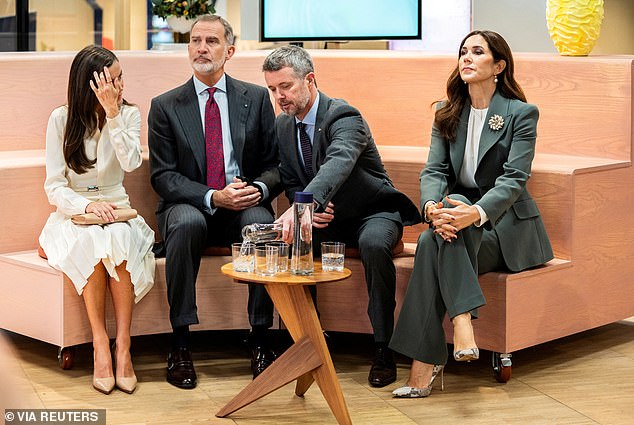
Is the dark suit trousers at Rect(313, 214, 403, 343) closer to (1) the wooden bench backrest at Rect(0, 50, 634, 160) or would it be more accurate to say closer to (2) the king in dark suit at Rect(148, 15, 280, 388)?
(2) the king in dark suit at Rect(148, 15, 280, 388)

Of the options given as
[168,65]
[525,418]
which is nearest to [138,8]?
[168,65]

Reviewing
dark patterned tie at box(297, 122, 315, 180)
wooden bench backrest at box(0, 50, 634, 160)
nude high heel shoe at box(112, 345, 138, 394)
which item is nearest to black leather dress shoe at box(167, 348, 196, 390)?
nude high heel shoe at box(112, 345, 138, 394)

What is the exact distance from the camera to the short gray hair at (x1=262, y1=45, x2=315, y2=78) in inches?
135

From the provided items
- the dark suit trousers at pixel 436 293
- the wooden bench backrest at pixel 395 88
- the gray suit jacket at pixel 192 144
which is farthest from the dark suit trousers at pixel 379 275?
the wooden bench backrest at pixel 395 88

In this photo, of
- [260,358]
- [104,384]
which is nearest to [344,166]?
[260,358]

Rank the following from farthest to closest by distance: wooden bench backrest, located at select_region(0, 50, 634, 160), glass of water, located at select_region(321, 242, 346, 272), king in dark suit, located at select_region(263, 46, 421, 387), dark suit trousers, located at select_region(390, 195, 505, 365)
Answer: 1. wooden bench backrest, located at select_region(0, 50, 634, 160)
2. king in dark suit, located at select_region(263, 46, 421, 387)
3. dark suit trousers, located at select_region(390, 195, 505, 365)
4. glass of water, located at select_region(321, 242, 346, 272)

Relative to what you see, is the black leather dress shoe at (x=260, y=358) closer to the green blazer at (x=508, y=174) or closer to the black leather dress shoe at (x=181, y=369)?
the black leather dress shoe at (x=181, y=369)

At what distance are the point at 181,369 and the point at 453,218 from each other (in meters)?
1.10

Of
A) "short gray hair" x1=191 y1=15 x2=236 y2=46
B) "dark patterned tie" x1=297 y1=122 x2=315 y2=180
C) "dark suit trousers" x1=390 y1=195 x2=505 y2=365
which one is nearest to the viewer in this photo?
"dark suit trousers" x1=390 y1=195 x2=505 y2=365

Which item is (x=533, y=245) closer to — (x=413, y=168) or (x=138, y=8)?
(x=413, y=168)

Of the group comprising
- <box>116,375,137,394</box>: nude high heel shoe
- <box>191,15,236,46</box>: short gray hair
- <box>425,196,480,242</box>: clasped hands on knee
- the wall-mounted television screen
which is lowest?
<box>116,375,137,394</box>: nude high heel shoe

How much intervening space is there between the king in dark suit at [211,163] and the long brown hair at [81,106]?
306 millimetres

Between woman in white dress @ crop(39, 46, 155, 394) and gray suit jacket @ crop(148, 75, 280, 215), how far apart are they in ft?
0.50

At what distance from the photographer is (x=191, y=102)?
12.9ft
